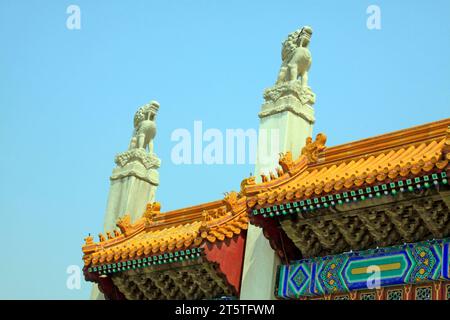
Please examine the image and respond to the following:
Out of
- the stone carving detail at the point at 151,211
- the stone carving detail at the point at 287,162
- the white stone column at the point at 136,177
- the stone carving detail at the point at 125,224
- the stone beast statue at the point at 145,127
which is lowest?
the stone carving detail at the point at 125,224

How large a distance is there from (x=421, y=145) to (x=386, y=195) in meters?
1.71

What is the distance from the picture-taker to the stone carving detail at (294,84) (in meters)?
18.0

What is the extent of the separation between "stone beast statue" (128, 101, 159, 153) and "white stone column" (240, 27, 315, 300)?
14.1 ft

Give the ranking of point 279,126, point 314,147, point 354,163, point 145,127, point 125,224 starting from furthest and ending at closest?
point 145,127
point 125,224
point 279,126
point 314,147
point 354,163

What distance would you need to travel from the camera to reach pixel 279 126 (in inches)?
701

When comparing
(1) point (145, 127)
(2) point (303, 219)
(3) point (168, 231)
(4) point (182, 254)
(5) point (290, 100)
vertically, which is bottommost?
(4) point (182, 254)

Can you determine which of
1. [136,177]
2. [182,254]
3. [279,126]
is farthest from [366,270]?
[136,177]

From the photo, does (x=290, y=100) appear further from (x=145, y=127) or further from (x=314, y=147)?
(x=145, y=127)

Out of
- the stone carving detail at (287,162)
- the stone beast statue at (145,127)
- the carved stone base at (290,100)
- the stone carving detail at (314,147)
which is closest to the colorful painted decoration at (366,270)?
the stone carving detail at (287,162)

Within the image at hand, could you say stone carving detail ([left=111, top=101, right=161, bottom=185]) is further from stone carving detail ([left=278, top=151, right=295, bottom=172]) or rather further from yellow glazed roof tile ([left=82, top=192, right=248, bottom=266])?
stone carving detail ([left=278, top=151, right=295, bottom=172])

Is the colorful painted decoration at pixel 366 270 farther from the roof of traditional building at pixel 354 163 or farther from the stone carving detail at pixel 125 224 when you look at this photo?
the stone carving detail at pixel 125 224

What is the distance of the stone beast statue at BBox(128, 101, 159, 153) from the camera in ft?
71.6

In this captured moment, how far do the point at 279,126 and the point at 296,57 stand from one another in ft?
5.18

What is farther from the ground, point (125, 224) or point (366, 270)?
point (125, 224)
